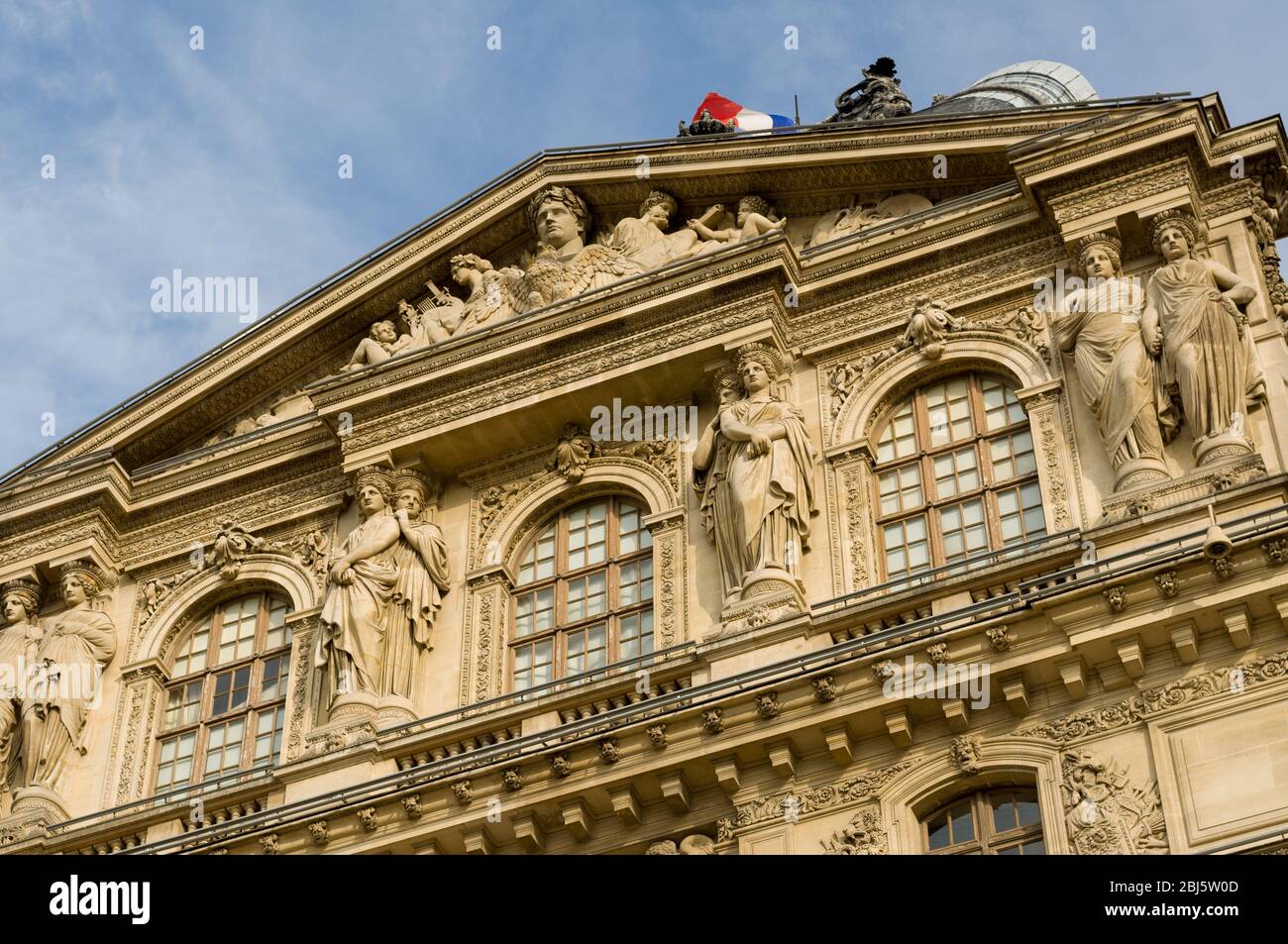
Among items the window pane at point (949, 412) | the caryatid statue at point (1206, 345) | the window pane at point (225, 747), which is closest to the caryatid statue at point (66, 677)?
the window pane at point (225, 747)

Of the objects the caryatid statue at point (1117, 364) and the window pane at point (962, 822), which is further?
the caryatid statue at point (1117, 364)

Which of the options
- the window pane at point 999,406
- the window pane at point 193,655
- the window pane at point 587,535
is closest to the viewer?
the window pane at point 999,406

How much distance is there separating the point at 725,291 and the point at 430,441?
4106 mm

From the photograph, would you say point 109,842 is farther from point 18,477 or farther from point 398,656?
point 18,477

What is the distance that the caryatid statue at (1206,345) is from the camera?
25.8 m

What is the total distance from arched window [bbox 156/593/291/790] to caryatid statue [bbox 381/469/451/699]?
1831 millimetres

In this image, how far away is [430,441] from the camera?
30984 millimetres

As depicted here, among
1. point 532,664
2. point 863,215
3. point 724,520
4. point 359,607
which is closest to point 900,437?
point 724,520

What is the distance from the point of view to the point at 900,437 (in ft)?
95.1

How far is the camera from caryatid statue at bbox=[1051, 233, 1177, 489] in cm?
A: 2620

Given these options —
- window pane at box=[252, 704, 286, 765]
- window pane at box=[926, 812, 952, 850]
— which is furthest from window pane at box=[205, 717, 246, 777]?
window pane at box=[926, 812, 952, 850]

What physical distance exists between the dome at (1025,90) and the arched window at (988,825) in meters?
13.9

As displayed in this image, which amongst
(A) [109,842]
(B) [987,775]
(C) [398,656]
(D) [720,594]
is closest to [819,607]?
(D) [720,594]

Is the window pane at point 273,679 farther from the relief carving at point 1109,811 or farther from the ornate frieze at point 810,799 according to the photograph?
the relief carving at point 1109,811
